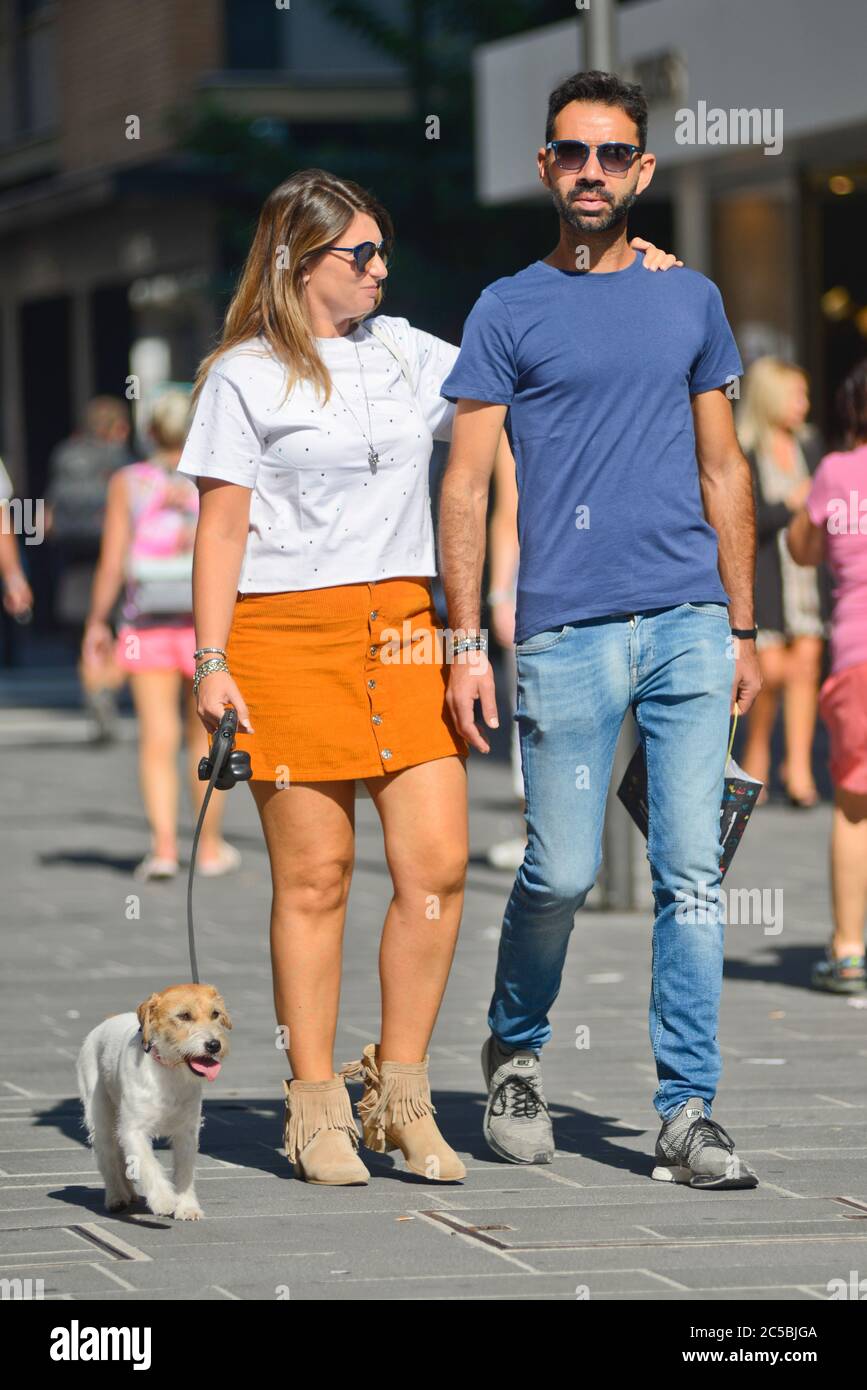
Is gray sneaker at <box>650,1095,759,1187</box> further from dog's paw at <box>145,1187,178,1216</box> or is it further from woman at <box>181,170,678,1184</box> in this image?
dog's paw at <box>145,1187,178,1216</box>

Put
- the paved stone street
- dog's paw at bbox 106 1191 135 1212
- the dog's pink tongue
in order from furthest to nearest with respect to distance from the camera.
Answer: dog's paw at bbox 106 1191 135 1212 → the dog's pink tongue → the paved stone street

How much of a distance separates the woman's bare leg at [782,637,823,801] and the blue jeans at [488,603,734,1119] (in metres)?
6.93

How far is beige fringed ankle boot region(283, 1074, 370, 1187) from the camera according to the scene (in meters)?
5.18

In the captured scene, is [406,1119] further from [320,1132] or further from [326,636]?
[326,636]

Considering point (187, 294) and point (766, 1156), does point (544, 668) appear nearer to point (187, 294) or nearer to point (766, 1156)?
point (766, 1156)

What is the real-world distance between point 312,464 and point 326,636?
346 millimetres

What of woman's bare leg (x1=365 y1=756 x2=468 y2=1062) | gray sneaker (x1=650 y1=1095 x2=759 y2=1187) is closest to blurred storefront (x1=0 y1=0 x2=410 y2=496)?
woman's bare leg (x1=365 y1=756 x2=468 y2=1062)

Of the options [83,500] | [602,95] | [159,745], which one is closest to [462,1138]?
[602,95]

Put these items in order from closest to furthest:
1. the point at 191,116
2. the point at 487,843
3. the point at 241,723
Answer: the point at 241,723, the point at 487,843, the point at 191,116

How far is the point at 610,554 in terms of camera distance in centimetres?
510
